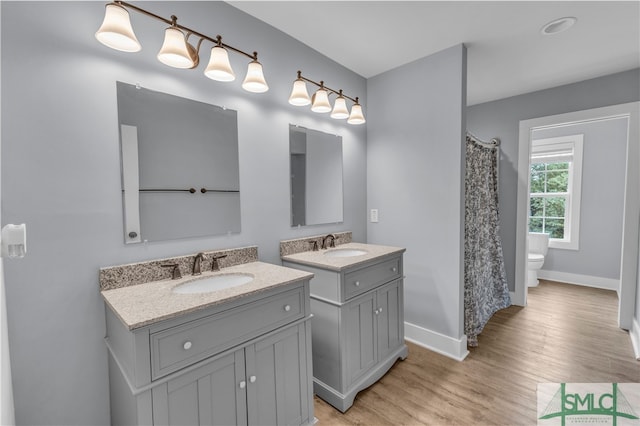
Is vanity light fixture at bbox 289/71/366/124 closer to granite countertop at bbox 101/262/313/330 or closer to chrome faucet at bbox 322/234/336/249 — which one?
chrome faucet at bbox 322/234/336/249

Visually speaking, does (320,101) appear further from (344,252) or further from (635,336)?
(635,336)

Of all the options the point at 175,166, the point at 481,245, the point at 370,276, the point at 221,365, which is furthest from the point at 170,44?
the point at 481,245

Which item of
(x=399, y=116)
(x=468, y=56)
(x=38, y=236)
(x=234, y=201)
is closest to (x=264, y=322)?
(x=234, y=201)

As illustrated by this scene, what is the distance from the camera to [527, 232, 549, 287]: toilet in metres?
3.87

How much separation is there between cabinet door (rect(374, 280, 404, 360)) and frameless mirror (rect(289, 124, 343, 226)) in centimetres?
75

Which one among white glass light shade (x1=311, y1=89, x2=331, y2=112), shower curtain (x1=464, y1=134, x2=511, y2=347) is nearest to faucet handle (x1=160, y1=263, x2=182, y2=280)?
white glass light shade (x1=311, y1=89, x2=331, y2=112)

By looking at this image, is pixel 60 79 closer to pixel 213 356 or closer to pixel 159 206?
pixel 159 206

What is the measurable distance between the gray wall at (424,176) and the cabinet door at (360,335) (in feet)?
2.54

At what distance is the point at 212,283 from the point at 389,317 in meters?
1.28

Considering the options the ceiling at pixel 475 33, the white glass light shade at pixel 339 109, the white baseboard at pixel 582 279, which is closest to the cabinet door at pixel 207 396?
the white glass light shade at pixel 339 109

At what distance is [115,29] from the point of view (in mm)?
1116

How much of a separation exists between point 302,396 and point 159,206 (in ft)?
4.08

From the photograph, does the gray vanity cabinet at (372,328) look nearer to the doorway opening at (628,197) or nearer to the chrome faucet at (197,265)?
the chrome faucet at (197,265)

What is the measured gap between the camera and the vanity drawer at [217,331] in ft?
3.29
